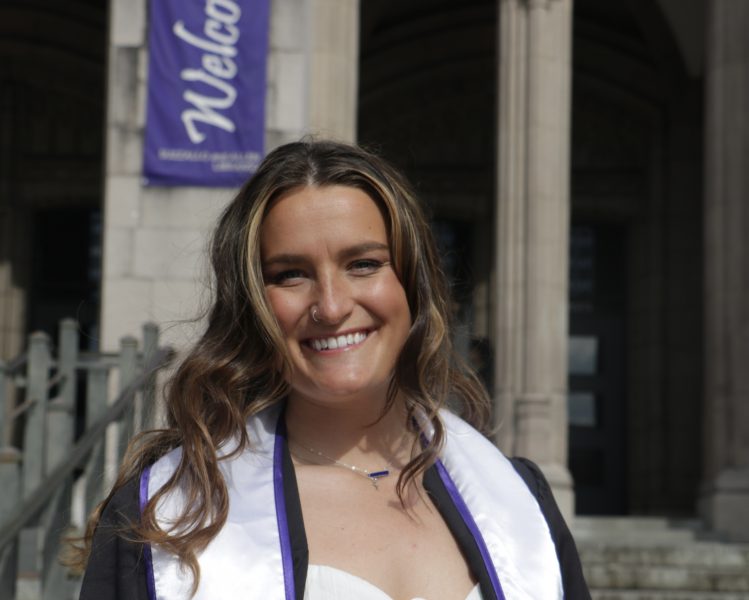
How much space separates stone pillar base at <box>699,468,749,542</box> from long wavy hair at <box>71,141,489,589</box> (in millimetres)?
8731

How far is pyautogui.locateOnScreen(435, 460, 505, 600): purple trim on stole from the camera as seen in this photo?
2.14 metres

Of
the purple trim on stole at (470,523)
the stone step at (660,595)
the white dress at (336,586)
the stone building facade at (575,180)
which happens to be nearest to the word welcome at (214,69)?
the stone building facade at (575,180)

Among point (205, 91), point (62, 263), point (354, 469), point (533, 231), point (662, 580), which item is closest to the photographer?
point (354, 469)

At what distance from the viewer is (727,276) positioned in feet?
36.1

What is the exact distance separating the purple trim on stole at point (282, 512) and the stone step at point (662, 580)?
258 inches

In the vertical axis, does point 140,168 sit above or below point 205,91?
below

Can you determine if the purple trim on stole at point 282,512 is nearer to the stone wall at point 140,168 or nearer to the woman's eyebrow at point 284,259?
the woman's eyebrow at point 284,259

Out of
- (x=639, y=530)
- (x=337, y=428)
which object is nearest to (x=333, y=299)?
(x=337, y=428)

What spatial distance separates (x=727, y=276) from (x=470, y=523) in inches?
363

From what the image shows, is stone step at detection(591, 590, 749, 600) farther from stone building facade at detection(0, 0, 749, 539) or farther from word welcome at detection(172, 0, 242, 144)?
stone building facade at detection(0, 0, 749, 539)

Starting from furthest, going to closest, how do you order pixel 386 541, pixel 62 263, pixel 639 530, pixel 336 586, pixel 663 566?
pixel 62 263 → pixel 639 530 → pixel 663 566 → pixel 386 541 → pixel 336 586

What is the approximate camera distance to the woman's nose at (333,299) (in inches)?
86.4

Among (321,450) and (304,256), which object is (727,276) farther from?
(304,256)

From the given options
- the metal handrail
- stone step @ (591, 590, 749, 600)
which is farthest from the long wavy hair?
stone step @ (591, 590, 749, 600)
